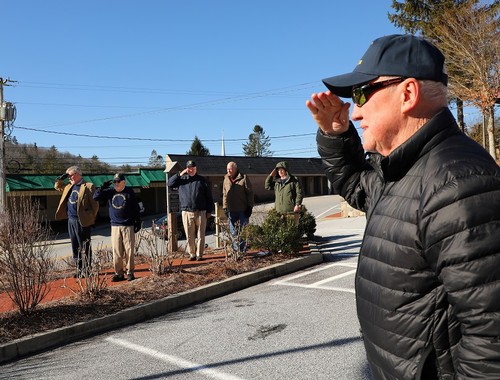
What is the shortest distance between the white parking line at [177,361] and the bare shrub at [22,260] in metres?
1.30

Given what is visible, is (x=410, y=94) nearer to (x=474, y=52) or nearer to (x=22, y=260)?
(x=22, y=260)

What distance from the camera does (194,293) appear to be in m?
6.75

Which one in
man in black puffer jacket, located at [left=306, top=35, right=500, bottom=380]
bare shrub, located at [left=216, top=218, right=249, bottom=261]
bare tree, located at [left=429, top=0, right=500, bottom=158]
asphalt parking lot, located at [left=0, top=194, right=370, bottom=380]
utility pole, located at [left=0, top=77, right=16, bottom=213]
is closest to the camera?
man in black puffer jacket, located at [left=306, top=35, right=500, bottom=380]

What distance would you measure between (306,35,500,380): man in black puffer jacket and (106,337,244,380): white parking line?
2639 millimetres

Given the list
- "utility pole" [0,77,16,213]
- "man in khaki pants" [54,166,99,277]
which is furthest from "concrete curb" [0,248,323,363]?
"utility pole" [0,77,16,213]

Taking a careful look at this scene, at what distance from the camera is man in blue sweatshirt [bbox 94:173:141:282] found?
7.73 m

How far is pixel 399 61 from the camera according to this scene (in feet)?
5.28

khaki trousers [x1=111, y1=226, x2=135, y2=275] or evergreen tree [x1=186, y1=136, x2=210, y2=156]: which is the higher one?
evergreen tree [x1=186, y1=136, x2=210, y2=156]

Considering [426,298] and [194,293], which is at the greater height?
[426,298]

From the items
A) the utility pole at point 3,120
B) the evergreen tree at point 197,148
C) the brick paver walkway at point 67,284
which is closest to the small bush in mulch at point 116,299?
the brick paver walkway at point 67,284

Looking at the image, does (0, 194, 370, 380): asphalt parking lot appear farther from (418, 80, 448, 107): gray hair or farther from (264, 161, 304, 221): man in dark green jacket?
(264, 161, 304, 221): man in dark green jacket

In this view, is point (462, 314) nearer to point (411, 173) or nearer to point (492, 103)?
point (411, 173)

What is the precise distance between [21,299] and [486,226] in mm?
5674

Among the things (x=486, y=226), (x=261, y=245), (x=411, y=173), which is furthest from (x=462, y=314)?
(x=261, y=245)
